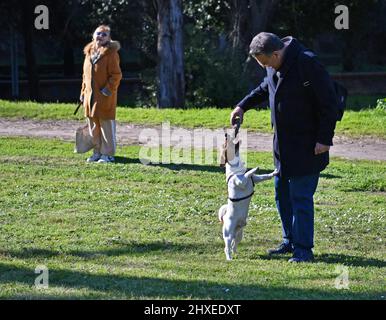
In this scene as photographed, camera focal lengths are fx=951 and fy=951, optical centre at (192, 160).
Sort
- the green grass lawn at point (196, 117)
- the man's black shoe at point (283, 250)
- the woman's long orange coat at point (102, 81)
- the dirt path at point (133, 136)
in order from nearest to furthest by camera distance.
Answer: the man's black shoe at point (283, 250) → the woman's long orange coat at point (102, 81) → the dirt path at point (133, 136) → the green grass lawn at point (196, 117)

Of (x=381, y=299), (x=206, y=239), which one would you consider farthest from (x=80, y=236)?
(x=381, y=299)

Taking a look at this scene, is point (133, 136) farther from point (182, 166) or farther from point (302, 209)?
point (302, 209)

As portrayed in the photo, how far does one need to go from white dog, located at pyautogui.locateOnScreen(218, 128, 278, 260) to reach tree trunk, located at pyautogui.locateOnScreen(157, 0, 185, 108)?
1561cm

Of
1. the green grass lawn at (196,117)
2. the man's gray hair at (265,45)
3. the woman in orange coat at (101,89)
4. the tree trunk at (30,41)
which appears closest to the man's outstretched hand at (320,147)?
the man's gray hair at (265,45)

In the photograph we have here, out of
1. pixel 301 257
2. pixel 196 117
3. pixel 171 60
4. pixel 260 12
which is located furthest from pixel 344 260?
pixel 260 12

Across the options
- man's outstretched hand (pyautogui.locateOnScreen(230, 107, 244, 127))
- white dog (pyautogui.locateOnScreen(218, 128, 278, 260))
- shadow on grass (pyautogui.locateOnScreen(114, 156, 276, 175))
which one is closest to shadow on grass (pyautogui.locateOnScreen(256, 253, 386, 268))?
white dog (pyautogui.locateOnScreen(218, 128, 278, 260))

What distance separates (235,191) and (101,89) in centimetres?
638

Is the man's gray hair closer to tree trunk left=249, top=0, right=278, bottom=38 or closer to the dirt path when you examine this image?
the dirt path

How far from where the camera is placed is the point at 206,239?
31.3 ft

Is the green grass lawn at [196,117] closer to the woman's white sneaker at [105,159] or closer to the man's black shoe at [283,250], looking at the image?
the woman's white sneaker at [105,159]

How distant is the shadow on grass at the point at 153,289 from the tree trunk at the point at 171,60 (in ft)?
53.9

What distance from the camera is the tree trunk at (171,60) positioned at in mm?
23859

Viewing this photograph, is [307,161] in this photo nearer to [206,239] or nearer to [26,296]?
[206,239]
